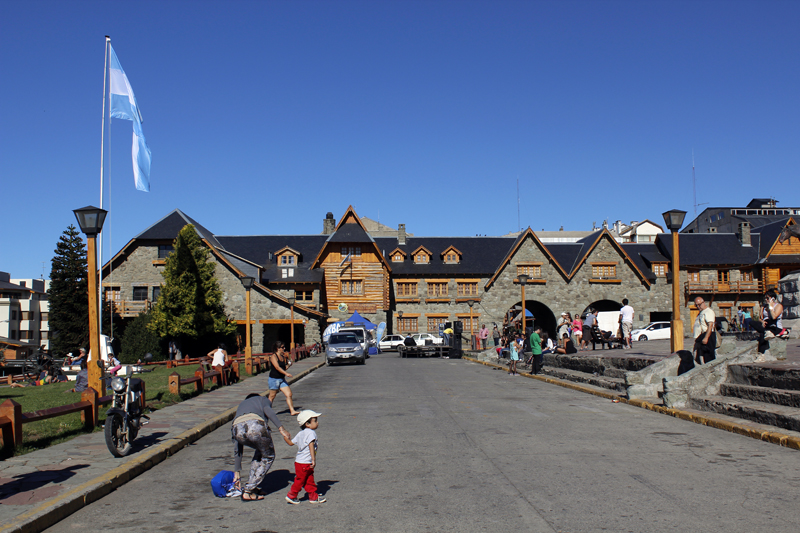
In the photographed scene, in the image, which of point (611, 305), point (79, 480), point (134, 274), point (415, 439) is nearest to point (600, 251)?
point (611, 305)

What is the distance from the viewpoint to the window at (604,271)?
5659 centimetres

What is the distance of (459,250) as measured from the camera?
194 feet

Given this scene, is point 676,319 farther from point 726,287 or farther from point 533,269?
point 726,287

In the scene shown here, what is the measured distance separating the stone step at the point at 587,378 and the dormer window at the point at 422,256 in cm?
3421

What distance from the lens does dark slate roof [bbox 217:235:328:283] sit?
2199 inches

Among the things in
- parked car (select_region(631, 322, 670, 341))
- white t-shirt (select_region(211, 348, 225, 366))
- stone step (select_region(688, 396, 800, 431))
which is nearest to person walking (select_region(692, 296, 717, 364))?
stone step (select_region(688, 396, 800, 431))

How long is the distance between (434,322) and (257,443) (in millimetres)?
50819

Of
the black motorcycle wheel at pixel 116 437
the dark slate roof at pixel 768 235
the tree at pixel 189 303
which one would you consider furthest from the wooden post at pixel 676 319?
the dark slate roof at pixel 768 235

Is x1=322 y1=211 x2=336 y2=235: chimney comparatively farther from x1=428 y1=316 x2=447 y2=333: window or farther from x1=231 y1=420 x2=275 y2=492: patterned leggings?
x1=231 y1=420 x2=275 y2=492: patterned leggings

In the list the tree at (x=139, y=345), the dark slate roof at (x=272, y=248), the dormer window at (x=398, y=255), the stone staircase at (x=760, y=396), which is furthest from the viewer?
the dormer window at (x=398, y=255)

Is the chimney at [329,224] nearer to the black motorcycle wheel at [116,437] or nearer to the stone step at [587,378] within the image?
the stone step at [587,378]

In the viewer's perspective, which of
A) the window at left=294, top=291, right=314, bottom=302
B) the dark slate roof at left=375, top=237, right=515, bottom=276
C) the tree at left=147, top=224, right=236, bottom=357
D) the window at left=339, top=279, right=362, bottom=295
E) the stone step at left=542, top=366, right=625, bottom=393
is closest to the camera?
the stone step at left=542, top=366, right=625, bottom=393

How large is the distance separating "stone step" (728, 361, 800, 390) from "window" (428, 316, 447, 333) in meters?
43.6

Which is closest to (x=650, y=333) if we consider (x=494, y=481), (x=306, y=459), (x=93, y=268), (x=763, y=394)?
(x=763, y=394)
